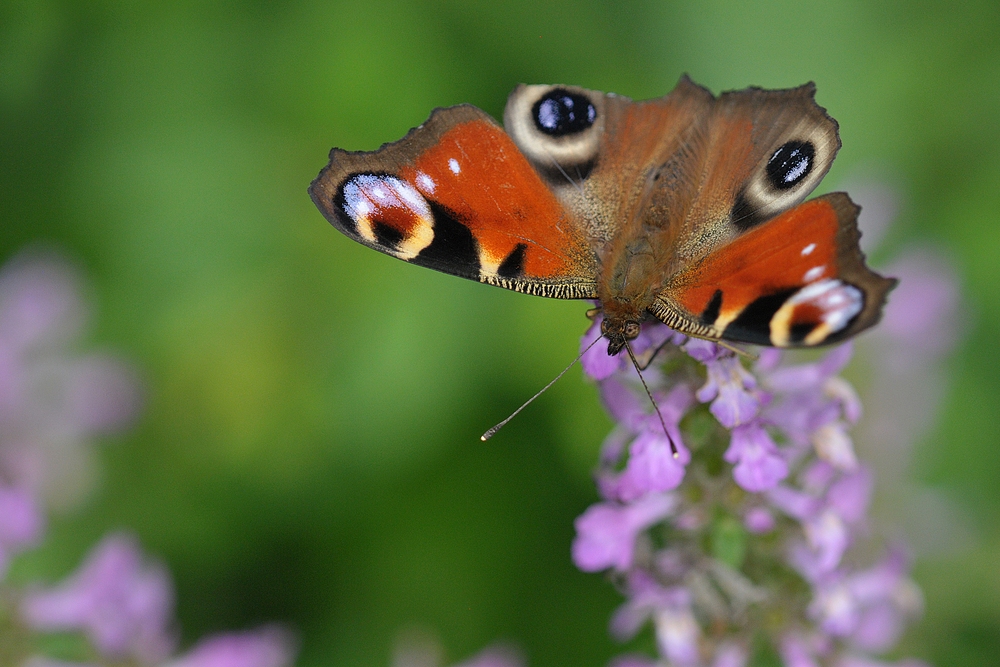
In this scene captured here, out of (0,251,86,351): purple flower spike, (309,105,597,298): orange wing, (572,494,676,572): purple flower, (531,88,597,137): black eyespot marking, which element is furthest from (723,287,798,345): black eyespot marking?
(0,251,86,351): purple flower spike

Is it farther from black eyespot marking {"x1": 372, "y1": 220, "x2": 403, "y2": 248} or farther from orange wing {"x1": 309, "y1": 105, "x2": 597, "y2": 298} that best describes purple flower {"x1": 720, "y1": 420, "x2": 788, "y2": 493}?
black eyespot marking {"x1": 372, "y1": 220, "x2": 403, "y2": 248}

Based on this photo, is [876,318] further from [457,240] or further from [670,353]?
[457,240]

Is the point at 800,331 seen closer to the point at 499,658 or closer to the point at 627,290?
the point at 627,290

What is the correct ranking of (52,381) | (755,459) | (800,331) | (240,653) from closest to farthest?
(800,331) → (755,459) → (240,653) → (52,381)

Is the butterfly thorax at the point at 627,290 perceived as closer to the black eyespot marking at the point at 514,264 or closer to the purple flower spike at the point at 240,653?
the black eyespot marking at the point at 514,264

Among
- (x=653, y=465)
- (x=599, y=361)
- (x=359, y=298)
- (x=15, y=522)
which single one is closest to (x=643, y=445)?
(x=653, y=465)

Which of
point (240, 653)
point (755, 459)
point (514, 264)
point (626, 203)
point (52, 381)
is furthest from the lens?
point (52, 381)
